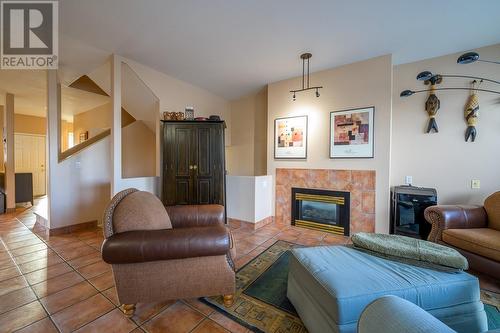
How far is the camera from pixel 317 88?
10.6 ft

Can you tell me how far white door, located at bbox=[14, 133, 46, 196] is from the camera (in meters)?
5.74

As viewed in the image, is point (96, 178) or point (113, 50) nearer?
point (113, 50)

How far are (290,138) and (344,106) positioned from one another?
3.22 ft

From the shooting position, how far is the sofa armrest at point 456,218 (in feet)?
6.96

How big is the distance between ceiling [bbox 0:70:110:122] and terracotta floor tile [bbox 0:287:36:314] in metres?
3.51

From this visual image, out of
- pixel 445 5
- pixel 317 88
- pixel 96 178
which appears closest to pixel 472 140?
pixel 445 5

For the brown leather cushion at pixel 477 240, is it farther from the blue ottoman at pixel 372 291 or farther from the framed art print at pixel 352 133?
the framed art print at pixel 352 133

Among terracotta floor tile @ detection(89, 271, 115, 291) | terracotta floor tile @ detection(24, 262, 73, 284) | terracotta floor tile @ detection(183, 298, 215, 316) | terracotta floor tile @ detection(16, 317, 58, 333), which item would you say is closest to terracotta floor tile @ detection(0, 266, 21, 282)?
terracotta floor tile @ detection(24, 262, 73, 284)

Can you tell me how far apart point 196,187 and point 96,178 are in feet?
6.43

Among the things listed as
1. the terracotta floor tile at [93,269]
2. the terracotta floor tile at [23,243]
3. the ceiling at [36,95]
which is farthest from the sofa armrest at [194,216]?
the ceiling at [36,95]

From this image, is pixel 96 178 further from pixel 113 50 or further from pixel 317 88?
pixel 317 88

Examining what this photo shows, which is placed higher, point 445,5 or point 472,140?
point 445,5

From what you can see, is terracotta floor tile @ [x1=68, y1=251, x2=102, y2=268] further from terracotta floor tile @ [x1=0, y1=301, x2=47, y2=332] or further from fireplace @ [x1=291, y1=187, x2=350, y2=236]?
fireplace @ [x1=291, y1=187, x2=350, y2=236]

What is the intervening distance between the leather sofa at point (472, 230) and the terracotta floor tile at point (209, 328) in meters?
2.35
